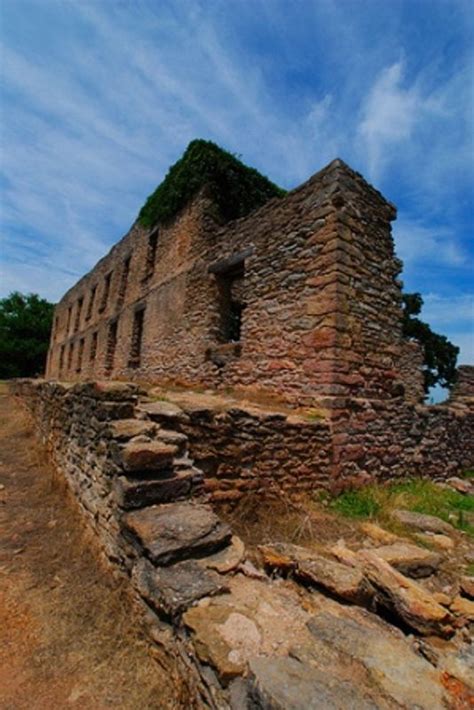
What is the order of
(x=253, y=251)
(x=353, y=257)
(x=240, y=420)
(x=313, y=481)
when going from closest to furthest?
(x=240, y=420)
(x=313, y=481)
(x=353, y=257)
(x=253, y=251)

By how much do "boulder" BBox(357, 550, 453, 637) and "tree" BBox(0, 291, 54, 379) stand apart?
3254cm

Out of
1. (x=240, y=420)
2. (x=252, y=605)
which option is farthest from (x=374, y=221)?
(x=252, y=605)

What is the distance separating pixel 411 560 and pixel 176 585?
2.18 m

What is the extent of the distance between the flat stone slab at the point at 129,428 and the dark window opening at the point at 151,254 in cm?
916

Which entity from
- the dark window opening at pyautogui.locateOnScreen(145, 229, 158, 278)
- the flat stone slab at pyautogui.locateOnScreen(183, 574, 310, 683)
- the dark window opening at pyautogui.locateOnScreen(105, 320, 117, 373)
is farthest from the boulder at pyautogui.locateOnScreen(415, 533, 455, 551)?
the dark window opening at pyautogui.locateOnScreen(105, 320, 117, 373)

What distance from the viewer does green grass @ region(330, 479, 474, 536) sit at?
4.62 meters

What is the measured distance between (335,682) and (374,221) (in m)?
6.29

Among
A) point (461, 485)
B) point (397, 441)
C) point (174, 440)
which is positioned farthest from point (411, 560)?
point (461, 485)

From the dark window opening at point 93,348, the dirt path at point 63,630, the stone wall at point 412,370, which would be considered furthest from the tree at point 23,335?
the dirt path at point 63,630

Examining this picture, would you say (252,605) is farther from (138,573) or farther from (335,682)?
(138,573)

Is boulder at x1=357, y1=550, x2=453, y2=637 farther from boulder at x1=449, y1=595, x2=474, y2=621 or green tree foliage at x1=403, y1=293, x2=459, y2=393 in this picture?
green tree foliage at x1=403, y1=293, x2=459, y2=393

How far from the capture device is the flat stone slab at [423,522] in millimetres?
4203

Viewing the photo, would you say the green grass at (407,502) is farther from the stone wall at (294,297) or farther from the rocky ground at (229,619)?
the stone wall at (294,297)

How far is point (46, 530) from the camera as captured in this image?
12.2 ft
